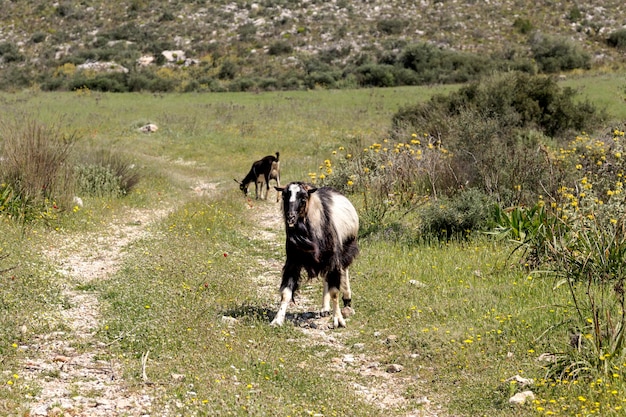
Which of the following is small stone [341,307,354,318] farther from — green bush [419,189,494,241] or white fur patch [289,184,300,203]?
green bush [419,189,494,241]

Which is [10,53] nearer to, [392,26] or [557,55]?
[392,26]

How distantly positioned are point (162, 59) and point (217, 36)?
707 cm

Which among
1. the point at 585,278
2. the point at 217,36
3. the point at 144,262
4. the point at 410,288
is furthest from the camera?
the point at 217,36

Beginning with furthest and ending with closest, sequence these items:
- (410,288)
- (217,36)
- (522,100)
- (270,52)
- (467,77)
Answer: (217,36)
(270,52)
(467,77)
(522,100)
(410,288)

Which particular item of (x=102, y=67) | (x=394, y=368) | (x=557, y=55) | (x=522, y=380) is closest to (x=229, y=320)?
(x=394, y=368)

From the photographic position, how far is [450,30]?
62125 millimetres

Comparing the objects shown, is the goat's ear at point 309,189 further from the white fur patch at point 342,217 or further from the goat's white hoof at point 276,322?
the goat's white hoof at point 276,322

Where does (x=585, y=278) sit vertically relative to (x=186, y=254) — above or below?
above

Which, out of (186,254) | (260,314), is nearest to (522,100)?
(186,254)

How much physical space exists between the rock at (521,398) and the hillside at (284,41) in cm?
4213

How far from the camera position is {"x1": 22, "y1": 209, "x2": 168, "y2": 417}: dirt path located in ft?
19.2

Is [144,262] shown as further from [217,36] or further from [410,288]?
[217,36]

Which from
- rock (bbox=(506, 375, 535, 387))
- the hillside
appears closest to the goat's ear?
rock (bbox=(506, 375, 535, 387))

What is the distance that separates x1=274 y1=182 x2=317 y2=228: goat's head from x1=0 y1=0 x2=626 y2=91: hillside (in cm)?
4031
